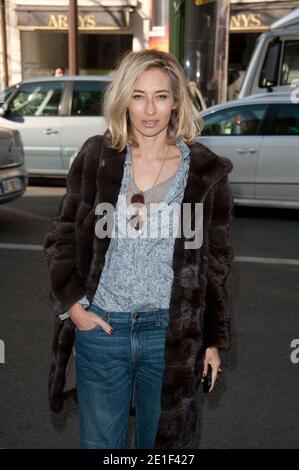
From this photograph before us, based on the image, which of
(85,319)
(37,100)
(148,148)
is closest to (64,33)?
(37,100)

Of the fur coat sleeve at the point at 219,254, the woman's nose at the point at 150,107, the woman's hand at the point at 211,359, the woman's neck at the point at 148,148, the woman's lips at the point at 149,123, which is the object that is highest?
the woman's nose at the point at 150,107

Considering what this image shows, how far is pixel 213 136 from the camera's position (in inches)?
336

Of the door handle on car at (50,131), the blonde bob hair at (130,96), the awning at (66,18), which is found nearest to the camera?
the blonde bob hair at (130,96)

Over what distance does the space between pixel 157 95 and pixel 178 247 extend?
18.9 inches

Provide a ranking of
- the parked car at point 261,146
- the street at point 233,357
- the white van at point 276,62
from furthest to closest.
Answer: the white van at point 276,62
the parked car at point 261,146
the street at point 233,357

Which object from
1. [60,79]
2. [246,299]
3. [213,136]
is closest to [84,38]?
[60,79]

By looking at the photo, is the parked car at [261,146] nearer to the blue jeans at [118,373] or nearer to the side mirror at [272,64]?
the side mirror at [272,64]

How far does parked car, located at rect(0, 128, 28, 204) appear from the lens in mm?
7320

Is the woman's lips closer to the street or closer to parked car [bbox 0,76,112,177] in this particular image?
the street

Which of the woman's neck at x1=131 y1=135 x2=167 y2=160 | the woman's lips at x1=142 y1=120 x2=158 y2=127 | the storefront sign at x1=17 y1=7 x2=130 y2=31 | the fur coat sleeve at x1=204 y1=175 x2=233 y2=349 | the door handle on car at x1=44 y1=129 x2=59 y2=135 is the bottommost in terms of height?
the door handle on car at x1=44 y1=129 x2=59 y2=135

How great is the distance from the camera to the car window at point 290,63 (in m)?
11.3

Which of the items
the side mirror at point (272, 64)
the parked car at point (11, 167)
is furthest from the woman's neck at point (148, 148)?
the side mirror at point (272, 64)

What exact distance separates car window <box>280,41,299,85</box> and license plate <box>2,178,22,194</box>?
223 inches

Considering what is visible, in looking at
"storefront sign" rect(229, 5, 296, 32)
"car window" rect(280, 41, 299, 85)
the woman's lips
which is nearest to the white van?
"car window" rect(280, 41, 299, 85)
